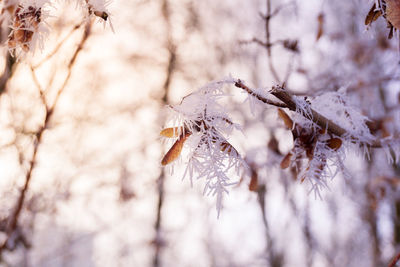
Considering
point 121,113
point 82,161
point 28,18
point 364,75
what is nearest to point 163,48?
point 121,113

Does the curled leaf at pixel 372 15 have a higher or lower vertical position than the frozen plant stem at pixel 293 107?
higher

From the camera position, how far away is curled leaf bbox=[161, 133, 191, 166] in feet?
2.92

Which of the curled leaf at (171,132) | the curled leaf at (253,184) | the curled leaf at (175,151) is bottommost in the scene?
the curled leaf at (253,184)

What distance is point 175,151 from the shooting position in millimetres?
894

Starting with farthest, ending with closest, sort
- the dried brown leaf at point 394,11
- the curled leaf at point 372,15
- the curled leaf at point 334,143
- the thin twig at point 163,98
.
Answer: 1. the thin twig at point 163,98
2. the curled leaf at point 334,143
3. the curled leaf at point 372,15
4. the dried brown leaf at point 394,11

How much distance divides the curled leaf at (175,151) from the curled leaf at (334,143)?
505 millimetres

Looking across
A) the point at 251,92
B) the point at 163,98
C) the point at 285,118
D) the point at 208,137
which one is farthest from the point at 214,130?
the point at 163,98

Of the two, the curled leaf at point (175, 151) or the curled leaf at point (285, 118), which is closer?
the curled leaf at point (175, 151)

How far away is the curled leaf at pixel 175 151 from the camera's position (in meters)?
0.89

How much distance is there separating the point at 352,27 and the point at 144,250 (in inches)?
266

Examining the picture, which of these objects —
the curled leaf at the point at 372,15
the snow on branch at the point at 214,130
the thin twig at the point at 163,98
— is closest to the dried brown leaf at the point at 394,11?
the curled leaf at the point at 372,15

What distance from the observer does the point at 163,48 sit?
6.34 metres

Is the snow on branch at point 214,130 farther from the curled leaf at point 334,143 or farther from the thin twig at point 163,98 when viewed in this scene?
the thin twig at point 163,98

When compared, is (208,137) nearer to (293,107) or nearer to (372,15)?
(293,107)
